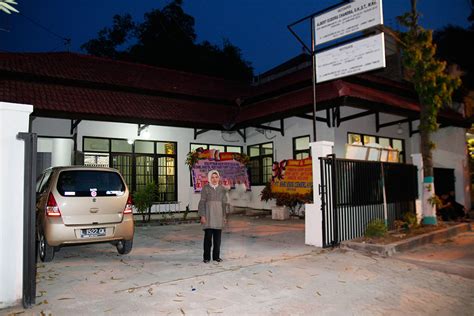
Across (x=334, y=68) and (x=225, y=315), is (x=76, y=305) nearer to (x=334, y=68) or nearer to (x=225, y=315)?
(x=225, y=315)

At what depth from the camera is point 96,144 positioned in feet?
44.3

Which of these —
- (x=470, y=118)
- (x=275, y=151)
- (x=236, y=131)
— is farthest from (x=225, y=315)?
(x=470, y=118)

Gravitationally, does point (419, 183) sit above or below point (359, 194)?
above

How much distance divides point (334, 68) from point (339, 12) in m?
1.35

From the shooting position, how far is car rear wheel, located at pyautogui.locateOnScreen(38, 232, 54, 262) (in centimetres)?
664

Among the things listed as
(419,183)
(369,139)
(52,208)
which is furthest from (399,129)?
(52,208)

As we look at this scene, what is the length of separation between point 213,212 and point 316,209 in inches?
107

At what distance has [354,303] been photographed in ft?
15.0

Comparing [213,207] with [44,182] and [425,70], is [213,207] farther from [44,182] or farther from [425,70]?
[425,70]

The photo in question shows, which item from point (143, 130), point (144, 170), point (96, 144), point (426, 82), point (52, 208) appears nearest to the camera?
point (52, 208)

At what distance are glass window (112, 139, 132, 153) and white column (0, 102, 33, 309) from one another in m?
9.51

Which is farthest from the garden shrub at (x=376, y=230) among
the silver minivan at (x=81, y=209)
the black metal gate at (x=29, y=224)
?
the black metal gate at (x=29, y=224)

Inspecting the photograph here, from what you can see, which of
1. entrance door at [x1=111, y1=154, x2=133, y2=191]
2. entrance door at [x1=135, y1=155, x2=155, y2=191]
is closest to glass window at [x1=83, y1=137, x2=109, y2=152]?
entrance door at [x1=111, y1=154, x2=133, y2=191]

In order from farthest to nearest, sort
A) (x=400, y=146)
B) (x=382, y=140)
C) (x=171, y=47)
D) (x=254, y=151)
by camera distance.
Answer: (x=171, y=47)
(x=254, y=151)
(x=400, y=146)
(x=382, y=140)
